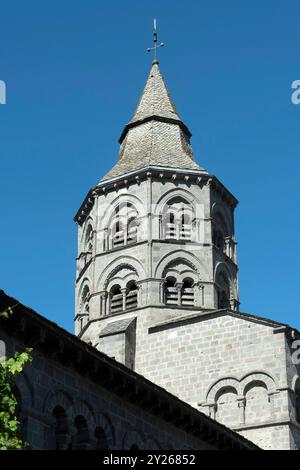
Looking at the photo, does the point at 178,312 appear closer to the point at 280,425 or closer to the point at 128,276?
the point at 128,276

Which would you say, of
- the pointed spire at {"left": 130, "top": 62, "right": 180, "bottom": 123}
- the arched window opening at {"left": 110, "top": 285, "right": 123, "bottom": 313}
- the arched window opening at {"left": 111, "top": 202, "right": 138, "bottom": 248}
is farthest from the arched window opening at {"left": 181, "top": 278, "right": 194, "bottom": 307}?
the pointed spire at {"left": 130, "top": 62, "right": 180, "bottom": 123}

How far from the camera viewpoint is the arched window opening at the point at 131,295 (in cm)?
3922

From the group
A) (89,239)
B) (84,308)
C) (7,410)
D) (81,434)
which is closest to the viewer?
(7,410)

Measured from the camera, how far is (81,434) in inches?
874

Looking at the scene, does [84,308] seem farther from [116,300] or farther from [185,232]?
[185,232]

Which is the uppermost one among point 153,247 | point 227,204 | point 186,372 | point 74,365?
point 227,204

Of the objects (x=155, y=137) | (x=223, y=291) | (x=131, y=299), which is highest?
(x=155, y=137)

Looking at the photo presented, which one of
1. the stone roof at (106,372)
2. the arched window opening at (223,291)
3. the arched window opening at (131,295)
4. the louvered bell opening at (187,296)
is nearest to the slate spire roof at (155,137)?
the arched window opening at (223,291)

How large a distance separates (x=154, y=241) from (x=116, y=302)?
2970 millimetres

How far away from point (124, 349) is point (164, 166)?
28.6ft

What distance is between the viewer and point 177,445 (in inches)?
1021

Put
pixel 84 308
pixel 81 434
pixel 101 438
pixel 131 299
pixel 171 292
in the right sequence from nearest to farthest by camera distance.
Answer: pixel 81 434, pixel 101 438, pixel 171 292, pixel 131 299, pixel 84 308

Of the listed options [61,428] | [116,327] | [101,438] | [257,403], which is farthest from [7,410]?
[116,327]
